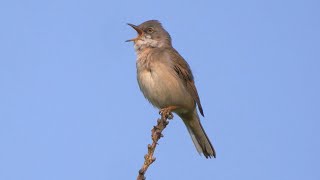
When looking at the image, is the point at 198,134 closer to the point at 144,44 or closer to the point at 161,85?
the point at 161,85

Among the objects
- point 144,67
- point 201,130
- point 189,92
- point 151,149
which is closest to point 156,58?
point 144,67

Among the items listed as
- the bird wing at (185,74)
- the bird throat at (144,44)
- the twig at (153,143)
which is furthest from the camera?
the bird throat at (144,44)

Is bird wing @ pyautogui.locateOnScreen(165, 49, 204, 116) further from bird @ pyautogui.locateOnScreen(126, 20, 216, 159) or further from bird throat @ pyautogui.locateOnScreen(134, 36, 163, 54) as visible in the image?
bird throat @ pyautogui.locateOnScreen(134, 36, 163, 54)

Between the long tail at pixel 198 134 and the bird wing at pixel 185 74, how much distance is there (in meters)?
0.17

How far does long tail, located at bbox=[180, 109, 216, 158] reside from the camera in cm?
632

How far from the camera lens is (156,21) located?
297 inches

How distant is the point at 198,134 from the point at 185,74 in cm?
85

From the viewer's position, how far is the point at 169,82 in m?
6.40

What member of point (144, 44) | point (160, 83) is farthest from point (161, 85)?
point (144, 44)

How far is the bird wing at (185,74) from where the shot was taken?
21.8 feet

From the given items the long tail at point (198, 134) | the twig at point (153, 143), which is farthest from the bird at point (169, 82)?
the twig at point (153, 143)

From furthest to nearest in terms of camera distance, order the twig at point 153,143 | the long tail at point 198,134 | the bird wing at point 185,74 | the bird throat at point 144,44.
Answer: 1. the bird throat at point 144,44
2. the bird wing at point 185,74
3. the long tail at point 198,134
4. the twig at point 153,143

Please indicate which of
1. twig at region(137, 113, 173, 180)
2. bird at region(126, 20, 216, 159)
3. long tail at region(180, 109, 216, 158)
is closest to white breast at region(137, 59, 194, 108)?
bird at region(126, 20, 216, 159)

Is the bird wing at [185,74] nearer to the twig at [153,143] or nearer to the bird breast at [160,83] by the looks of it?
the bird breast at [160,83]
